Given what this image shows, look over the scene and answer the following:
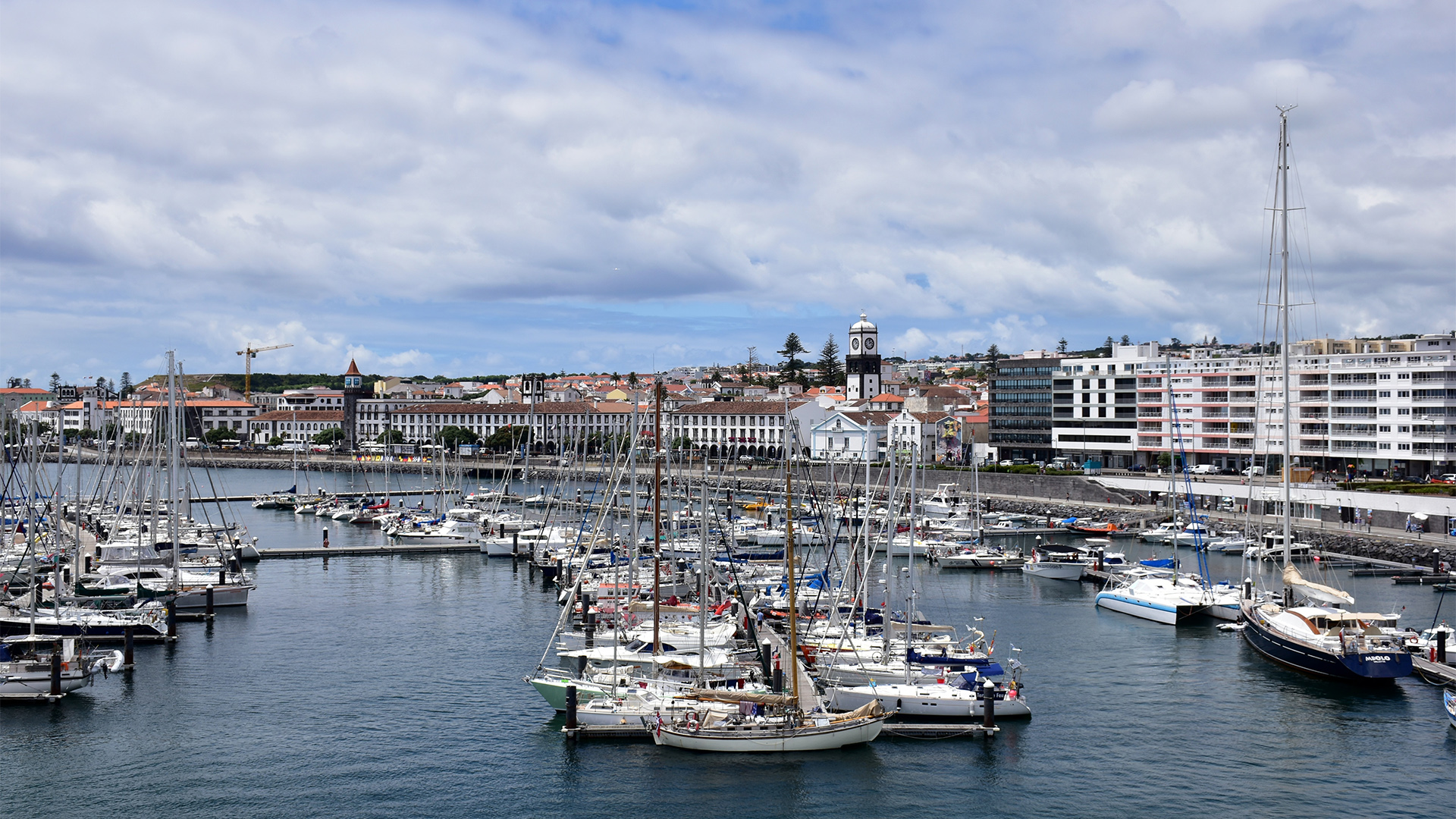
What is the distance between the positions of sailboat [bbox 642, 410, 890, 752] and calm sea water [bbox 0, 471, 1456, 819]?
0.31 m

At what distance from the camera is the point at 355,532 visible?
69938mm

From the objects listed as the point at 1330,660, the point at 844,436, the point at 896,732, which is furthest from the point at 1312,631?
the point at 844,436

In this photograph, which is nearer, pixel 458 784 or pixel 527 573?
pixel 458 784

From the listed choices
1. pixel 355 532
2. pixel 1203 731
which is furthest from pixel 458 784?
pixel 355 532

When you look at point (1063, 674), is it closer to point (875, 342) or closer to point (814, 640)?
point (814, 640)

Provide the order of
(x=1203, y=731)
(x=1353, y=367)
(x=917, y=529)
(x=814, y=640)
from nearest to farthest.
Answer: (x=1203, y=731) → (x=814, y=640) → (x=917, y=529) → (x=1353, y=367)

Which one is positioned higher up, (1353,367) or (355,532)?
(1353,367)

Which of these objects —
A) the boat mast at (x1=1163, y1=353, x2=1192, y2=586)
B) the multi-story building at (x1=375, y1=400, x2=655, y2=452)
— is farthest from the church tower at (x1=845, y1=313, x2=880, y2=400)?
the boat mast at (x1=1163, y1=353, x2=1192, y2=586)

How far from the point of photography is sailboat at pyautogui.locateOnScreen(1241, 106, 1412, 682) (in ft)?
99.6

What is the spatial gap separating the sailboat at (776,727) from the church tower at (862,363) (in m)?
99.9

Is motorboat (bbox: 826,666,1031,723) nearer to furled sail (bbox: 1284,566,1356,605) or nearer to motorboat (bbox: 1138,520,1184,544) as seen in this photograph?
furled sail (bbox: 1284,566,1356,605)

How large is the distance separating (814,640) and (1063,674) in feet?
22.9

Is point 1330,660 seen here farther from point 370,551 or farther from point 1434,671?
point 370,551

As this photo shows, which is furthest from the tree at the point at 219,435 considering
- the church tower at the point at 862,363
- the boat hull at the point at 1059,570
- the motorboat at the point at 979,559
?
the boat hull at the point at 1059,570
